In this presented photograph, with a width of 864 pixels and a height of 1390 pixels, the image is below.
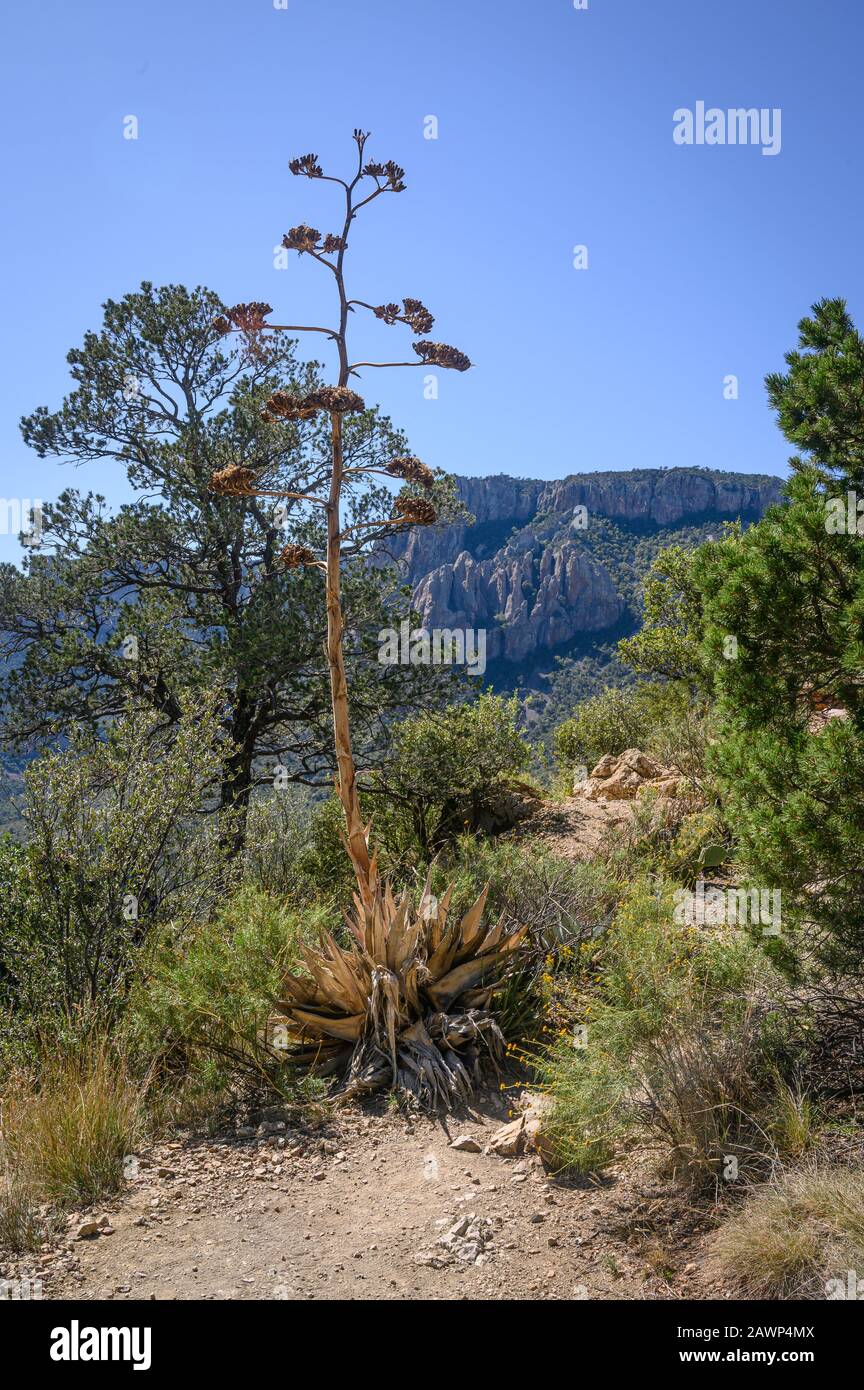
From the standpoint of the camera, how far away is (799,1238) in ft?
9.86

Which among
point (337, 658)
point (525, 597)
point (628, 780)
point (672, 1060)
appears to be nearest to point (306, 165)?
point (337, 658)

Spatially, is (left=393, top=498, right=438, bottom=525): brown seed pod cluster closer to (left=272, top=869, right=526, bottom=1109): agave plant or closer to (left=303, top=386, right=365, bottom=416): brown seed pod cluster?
(left=303, top=386, right=365, bottom=416): brown seed pod cluster

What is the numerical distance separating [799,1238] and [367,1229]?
1.71 metres

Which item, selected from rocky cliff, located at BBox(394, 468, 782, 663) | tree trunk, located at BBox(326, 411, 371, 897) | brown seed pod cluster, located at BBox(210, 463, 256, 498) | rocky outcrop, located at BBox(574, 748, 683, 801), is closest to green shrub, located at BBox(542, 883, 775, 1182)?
tree trunk, located at BBox(326, 411, 371, 897)

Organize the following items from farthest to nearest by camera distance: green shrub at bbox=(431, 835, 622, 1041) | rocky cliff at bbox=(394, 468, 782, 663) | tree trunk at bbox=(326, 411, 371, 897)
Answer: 1. rocky cliff at bbox=(394, 468, 782, 663)
2. green shrub at bbox=(431, 835, 622, 1041)
3. tree trunk at bbox=(326, 411, 371, 897)

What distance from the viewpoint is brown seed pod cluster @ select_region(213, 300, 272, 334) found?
178 inches

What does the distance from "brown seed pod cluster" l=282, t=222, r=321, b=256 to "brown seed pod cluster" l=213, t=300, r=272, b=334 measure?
21.3 inches

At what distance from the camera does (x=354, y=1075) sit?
5.07 m

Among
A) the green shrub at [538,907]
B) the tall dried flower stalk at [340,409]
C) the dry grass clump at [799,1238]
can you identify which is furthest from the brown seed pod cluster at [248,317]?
the dry grass clump at [799,1238]

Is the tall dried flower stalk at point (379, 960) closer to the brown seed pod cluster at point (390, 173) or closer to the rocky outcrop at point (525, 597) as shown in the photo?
the brown seed pod cluster at point (390, 173)

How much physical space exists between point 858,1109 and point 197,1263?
279 centimetres

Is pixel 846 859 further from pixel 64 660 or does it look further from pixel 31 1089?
pixel 64 660

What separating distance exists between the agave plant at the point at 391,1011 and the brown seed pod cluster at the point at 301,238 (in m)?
3.53
